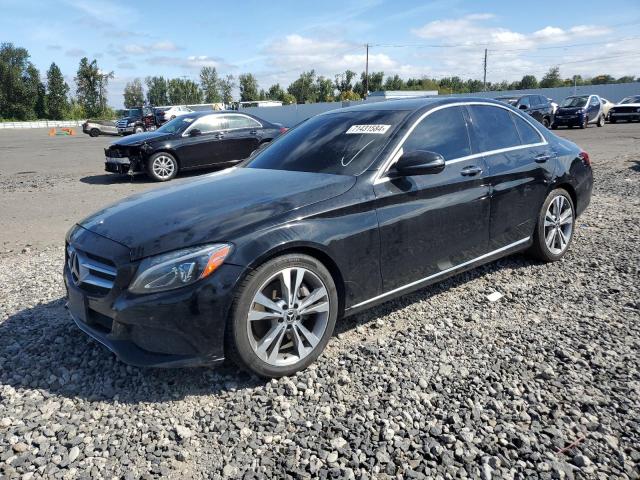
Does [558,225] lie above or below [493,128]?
below

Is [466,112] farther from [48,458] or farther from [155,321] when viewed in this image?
[48,458]

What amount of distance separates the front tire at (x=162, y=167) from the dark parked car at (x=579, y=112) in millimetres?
20220

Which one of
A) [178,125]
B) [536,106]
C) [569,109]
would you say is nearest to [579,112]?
[569,109]

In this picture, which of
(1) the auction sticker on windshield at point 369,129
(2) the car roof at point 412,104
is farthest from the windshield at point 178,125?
(1) the auction sticker on windshield at point 369,129

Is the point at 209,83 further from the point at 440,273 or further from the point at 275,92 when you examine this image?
the point at 440,273

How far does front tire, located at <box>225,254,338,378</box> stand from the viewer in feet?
9.52

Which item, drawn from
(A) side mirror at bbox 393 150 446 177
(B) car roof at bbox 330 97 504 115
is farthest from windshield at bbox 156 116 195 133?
(A) side mirror at bbox 393 150 446 177

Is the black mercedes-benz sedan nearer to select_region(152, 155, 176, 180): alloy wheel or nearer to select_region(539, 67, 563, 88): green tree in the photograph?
select_region(152, 155, 176, 180): alloy wheel

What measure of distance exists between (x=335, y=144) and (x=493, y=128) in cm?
155

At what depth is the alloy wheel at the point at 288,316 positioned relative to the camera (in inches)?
118

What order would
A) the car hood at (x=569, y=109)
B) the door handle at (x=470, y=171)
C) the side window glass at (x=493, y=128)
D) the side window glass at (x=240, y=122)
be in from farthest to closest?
the car hood at (x=569, y=109), the side window glass at (x=240, y=122), the side window glass at (x=493, y=128), the door handle at (x=470, y=171)

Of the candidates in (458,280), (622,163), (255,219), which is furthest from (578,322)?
(622,163)

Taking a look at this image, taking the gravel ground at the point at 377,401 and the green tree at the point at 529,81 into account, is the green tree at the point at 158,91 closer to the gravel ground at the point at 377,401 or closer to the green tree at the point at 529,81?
the green tree at the point at 529,81

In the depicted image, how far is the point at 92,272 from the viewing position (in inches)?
121
